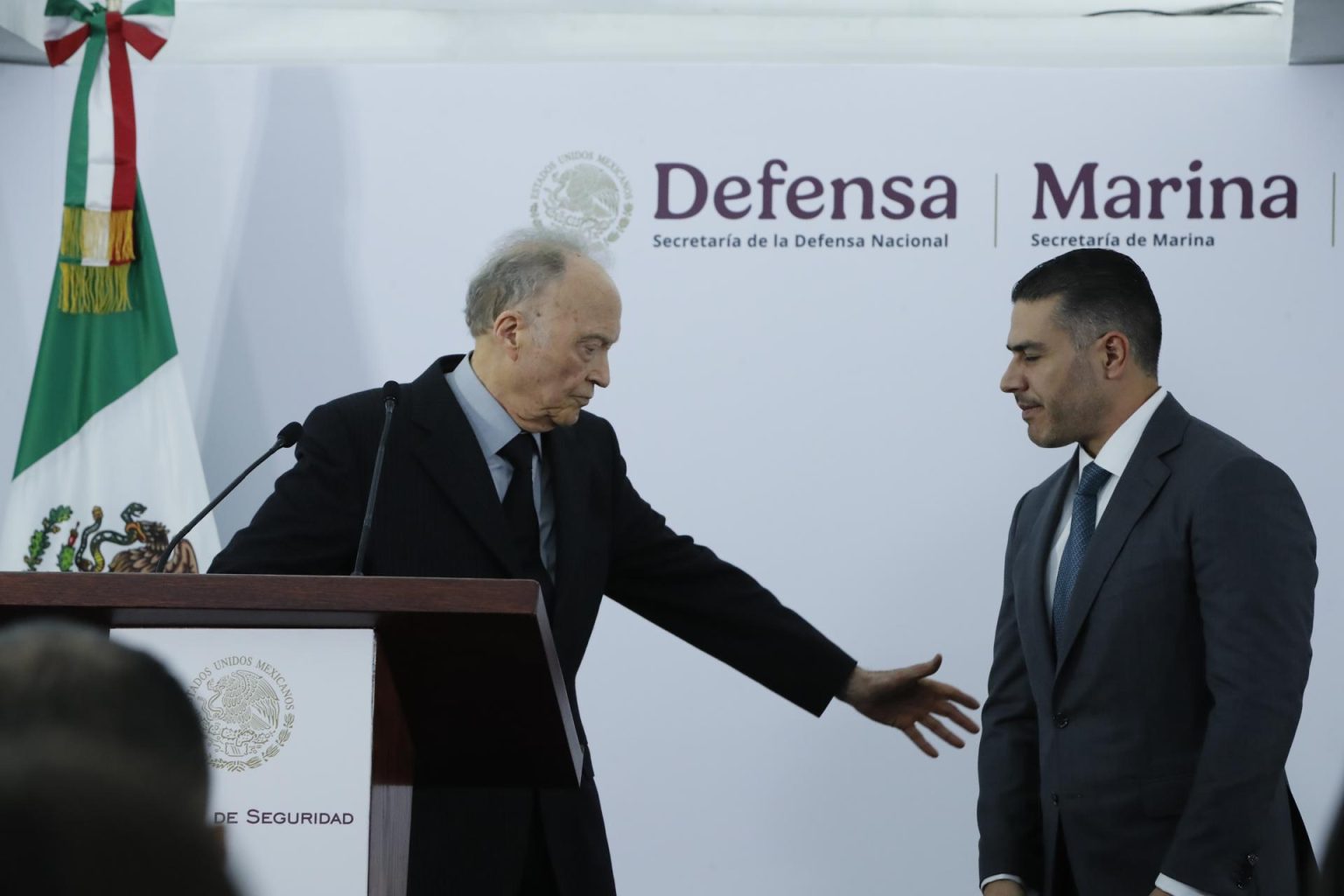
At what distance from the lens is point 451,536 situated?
279 cm

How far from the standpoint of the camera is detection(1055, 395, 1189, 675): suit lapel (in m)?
2.95

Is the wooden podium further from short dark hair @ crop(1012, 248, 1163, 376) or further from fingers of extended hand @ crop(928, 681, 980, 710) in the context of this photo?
short dark hair @ crop(1012, 248, 1163, 376)

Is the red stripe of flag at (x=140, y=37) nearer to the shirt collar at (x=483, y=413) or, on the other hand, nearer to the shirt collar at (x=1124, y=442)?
the shirt collar at (x=483, y=413)

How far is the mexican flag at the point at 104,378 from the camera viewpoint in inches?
159

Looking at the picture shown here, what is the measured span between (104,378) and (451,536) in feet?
5.50

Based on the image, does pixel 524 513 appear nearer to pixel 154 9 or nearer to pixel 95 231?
pixel 95 231

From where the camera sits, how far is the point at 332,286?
428 centimetres

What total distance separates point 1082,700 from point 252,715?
159 cm

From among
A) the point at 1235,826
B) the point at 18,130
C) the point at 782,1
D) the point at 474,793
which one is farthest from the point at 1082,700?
the point at 18,130

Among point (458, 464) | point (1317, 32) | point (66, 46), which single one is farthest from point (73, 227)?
point (1317, 32)

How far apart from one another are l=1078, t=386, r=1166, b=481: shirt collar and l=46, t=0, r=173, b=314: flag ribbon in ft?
7.75

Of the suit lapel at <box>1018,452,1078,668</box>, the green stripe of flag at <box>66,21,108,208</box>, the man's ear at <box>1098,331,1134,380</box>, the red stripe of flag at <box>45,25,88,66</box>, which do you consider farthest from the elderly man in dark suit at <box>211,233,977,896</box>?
the red stripe of flag at <box>45,25,88,66</box>

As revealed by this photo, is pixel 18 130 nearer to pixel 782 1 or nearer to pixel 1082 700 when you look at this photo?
pixel 782 1

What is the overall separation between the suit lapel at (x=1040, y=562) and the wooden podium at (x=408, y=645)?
1.06 m
